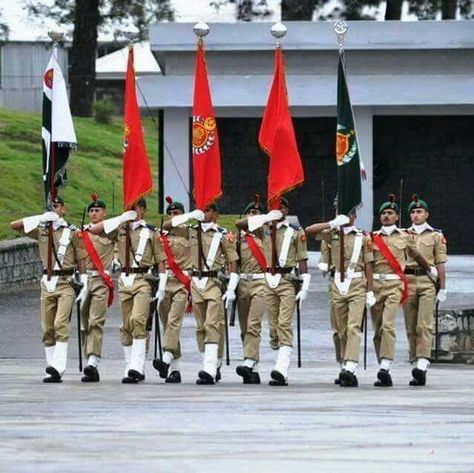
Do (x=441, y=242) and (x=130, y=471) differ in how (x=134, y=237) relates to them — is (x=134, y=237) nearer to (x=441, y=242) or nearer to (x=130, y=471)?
(x=441, y=242)

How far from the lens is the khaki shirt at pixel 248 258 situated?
1853cm

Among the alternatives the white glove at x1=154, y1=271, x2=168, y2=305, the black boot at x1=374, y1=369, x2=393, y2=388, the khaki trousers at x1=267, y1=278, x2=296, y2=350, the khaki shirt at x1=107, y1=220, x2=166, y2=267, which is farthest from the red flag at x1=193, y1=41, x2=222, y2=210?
the black boot at x1=374, y1=369, x2=393, y2=388

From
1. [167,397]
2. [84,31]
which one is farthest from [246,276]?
[84,31]

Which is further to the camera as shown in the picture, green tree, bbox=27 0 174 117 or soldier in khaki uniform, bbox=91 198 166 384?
green tree, bbox=27 0 174 117

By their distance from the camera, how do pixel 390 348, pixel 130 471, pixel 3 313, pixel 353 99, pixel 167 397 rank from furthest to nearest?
pixel 353 99, pixel 3 313, pixel 390 348, pixel 167 397, pixel 130 471

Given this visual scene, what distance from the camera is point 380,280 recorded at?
18.4 meters

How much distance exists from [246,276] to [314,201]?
61.9 ft

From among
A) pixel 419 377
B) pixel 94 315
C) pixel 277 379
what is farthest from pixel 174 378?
pixel 419 377

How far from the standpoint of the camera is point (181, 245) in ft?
62.2

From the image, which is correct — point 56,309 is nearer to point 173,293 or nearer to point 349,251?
point 173,293

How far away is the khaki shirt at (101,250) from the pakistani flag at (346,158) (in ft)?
7.49

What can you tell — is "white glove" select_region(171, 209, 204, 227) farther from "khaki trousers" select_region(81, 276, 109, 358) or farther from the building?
the building

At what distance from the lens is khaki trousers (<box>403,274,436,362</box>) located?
1853cm

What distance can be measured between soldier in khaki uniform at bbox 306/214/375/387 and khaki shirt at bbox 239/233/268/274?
51 cm
